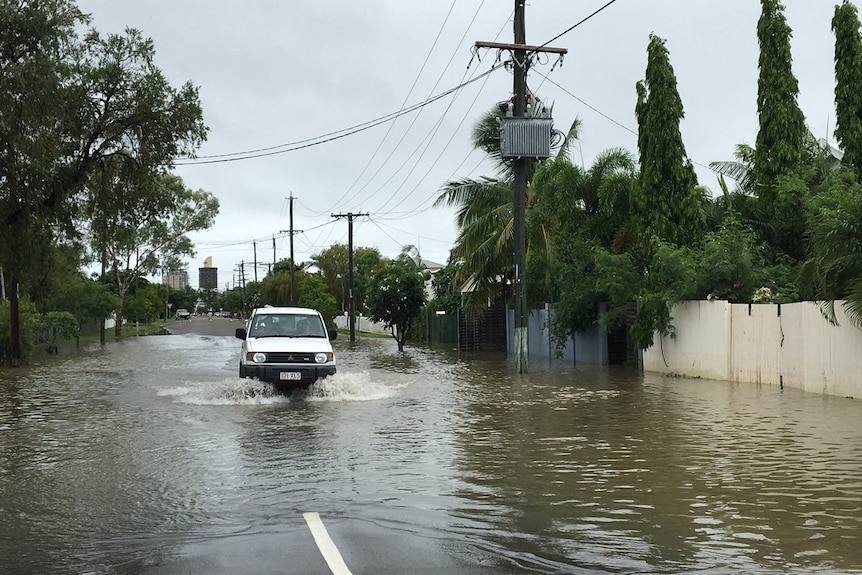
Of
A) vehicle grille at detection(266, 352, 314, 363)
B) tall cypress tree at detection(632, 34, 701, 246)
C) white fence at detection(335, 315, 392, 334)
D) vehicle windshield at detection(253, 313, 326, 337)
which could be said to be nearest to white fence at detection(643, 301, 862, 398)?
tall cypress tree at detection(632, 34, 701, 246)

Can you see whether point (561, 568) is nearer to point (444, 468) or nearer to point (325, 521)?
point (325, 521)

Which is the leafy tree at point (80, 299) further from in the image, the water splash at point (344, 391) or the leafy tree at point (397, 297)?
the water splash at point (344, 391)

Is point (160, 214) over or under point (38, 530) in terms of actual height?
over

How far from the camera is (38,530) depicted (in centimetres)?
750

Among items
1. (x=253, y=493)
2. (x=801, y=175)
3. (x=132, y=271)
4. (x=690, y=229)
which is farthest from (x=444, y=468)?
(x=132, y=271)

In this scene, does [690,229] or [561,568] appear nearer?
[561,568]

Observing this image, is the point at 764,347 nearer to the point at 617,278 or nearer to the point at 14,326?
the point at 617,278

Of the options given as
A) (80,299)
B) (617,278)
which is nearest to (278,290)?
(80,299)

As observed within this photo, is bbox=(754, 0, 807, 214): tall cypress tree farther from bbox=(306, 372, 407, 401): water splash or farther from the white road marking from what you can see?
the white road marking

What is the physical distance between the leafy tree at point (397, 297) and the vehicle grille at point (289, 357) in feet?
73.7

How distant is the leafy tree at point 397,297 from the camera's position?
40.4 m

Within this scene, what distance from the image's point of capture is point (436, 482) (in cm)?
934

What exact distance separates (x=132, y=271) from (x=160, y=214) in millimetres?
46389

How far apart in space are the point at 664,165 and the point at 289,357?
36.8 ft
